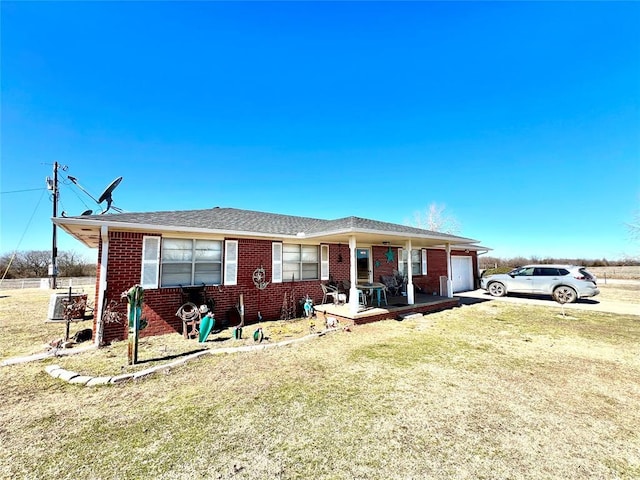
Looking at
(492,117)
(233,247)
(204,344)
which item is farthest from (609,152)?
(204,344)

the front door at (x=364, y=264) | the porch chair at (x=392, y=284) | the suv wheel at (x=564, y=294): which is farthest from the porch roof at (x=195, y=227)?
the suv wheel at (x=564, y=294)

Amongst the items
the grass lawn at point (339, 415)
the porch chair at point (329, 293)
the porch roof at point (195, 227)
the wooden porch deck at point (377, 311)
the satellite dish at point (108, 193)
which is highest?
the satellite dish at point (108, 193)

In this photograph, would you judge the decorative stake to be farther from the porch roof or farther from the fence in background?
the fence in background

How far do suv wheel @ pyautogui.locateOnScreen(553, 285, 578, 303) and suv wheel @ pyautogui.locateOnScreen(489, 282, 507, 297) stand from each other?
6.95 ft

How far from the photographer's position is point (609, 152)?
17.0 meters

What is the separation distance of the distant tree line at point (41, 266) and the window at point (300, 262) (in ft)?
95.8

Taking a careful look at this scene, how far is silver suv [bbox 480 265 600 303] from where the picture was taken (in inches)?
461

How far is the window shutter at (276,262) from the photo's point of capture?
29.8ft

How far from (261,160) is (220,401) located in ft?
52.6

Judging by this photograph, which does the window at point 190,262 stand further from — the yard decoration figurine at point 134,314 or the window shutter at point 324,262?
the window shutter at point 324,262

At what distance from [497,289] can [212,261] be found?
14680mm

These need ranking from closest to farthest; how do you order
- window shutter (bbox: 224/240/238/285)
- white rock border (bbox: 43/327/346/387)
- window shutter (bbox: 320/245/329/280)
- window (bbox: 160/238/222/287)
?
white rock border (bbox: 43/327/346/387) < window (bbox: 160/238/222/287) < window shutter (bbox: 224/240/238/285) < window shutter (bbox: 320/245/329/280)

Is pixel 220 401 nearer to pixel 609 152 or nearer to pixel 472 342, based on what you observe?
pixel 472 342

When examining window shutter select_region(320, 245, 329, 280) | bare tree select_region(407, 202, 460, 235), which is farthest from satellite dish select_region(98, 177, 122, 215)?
bare tree select_region(407, 202, 460, 235)
